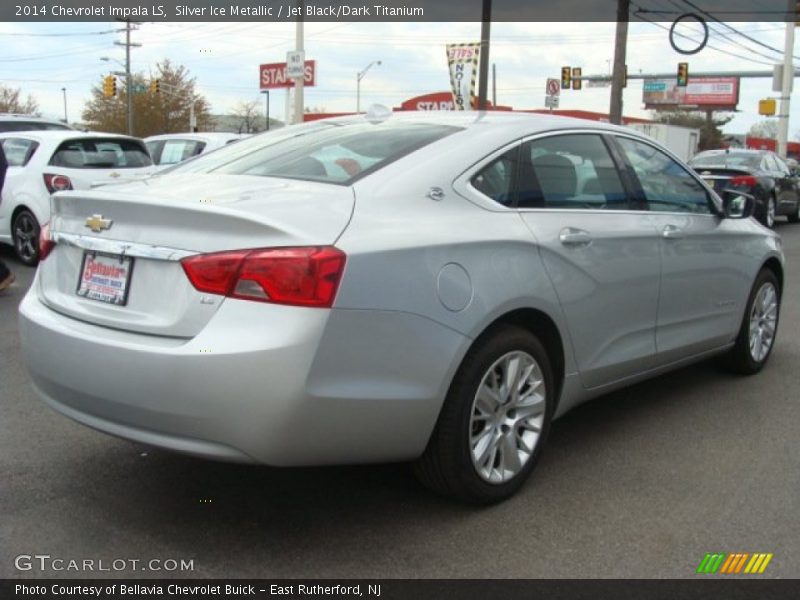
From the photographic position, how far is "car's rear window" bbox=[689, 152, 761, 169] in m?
15.8

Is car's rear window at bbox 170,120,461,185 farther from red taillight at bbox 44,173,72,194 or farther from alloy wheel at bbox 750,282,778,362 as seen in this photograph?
red taillight at bbox 44,173,72,194

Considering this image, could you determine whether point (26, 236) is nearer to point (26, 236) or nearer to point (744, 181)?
point (26, 236)

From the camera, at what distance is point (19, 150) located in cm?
993

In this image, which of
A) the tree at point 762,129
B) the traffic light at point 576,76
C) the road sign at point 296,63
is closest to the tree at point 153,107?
the traffic light at point 576,76

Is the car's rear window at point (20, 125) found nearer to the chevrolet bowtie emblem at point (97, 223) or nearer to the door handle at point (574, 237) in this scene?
the chevrolet bowtie emblem at point (97, 223)

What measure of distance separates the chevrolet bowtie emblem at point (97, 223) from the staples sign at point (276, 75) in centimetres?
2642

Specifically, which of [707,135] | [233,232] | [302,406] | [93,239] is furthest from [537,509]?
[707,135]

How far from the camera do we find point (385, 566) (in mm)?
2955

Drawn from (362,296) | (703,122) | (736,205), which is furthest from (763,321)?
(703,122)

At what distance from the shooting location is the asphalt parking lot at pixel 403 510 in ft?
9.82

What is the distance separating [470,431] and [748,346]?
9.62 feet

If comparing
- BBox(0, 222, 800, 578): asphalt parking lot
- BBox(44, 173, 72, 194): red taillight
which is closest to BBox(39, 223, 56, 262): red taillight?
BBox(0, 222, 800, 578): asphalt parking lot

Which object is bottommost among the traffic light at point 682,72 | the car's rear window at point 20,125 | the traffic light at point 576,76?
the car's rear window at point 20,125

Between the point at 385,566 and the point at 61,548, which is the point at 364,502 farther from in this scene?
the point at 61,548
